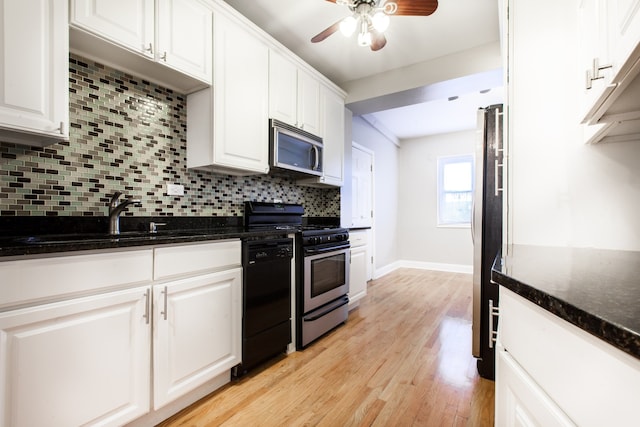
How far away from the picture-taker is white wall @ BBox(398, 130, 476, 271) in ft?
17.0

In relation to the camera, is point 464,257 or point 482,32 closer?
point 482,32

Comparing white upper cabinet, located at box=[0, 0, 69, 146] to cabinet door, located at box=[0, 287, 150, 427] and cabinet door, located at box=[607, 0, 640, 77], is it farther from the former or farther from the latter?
cabinet door, located at box=[607, 0, 640, 77]

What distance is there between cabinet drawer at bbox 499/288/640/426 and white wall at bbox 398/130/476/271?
5.00m

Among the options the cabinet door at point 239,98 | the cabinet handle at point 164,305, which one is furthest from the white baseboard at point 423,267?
the cabinet handle at point 164,305

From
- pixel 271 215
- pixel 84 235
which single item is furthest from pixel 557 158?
pixel 84 235

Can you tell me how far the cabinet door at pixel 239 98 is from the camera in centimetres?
198

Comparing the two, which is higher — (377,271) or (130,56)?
(130,56)

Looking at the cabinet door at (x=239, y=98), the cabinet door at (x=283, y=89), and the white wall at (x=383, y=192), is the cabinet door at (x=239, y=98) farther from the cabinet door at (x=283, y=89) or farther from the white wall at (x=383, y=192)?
the white wall at (x=383, y=192)

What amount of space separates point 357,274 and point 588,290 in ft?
9.07

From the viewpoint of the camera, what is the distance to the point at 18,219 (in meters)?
1.36

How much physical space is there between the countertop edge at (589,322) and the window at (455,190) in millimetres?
5109

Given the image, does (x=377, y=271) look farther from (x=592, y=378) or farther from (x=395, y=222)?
(x=592, y=378)

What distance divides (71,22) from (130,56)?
0.30 m

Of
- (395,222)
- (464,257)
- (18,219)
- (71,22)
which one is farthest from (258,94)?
(464,257)
